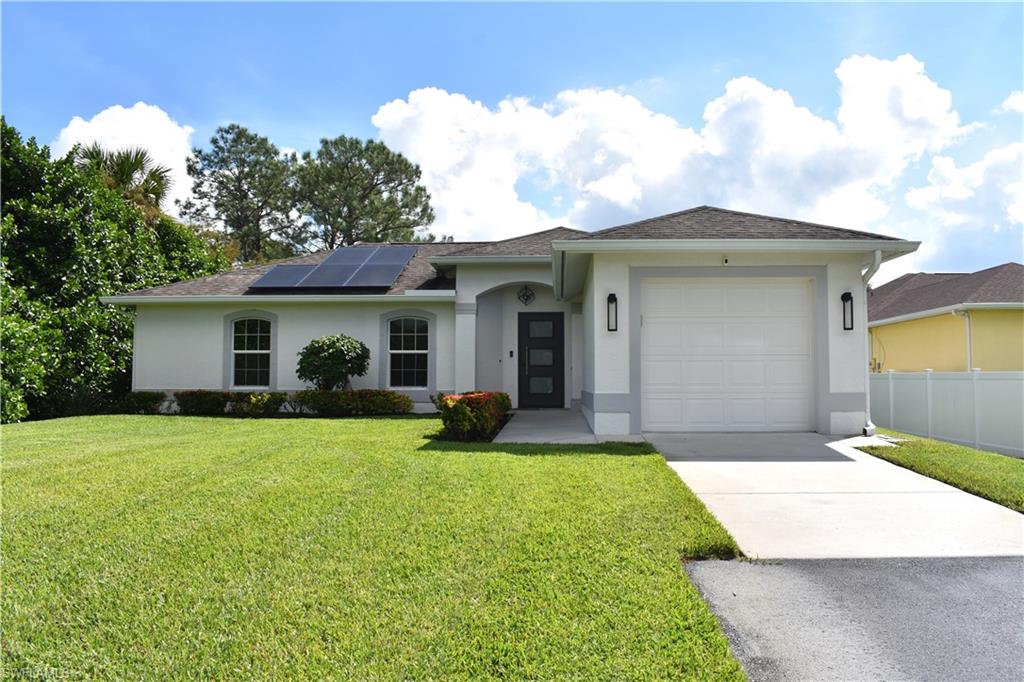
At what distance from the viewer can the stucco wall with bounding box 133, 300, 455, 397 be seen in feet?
39.1

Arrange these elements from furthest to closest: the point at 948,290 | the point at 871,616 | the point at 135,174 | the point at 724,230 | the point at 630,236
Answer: the point at 135,174 < the point at 948,290 < the point at 724,230 < the point at 630,236 < the point at 871,616

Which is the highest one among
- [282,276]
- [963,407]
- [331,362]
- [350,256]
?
[350,256]

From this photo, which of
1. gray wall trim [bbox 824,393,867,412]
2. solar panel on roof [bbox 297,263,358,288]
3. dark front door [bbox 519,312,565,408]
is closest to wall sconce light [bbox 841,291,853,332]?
gray wall trim [bbox 824,393,867,412]

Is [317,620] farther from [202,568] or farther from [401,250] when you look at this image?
[401,250]

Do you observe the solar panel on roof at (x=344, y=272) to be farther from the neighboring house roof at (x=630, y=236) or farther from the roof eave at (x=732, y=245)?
the roof eave at (x=732, y=245)

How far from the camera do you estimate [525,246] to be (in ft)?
39.5

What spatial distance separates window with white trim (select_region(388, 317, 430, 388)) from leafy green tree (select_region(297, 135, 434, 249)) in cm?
1583

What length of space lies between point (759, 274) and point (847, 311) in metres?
1.36

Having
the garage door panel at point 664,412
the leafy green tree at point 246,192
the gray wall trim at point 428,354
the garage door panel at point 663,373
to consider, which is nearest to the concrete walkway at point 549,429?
the garage door panel at point 664,412

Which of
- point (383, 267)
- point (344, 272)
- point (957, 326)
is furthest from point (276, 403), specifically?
point (957, 326)

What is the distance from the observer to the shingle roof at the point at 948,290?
12617 millimetres

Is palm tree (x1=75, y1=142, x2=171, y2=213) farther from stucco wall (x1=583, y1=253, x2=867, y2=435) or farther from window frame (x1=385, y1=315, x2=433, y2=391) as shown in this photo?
stucco wall (x1=583, y1=253, x2=867, y2=435)

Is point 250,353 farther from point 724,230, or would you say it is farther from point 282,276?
point 724,230

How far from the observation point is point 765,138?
10828 mm
